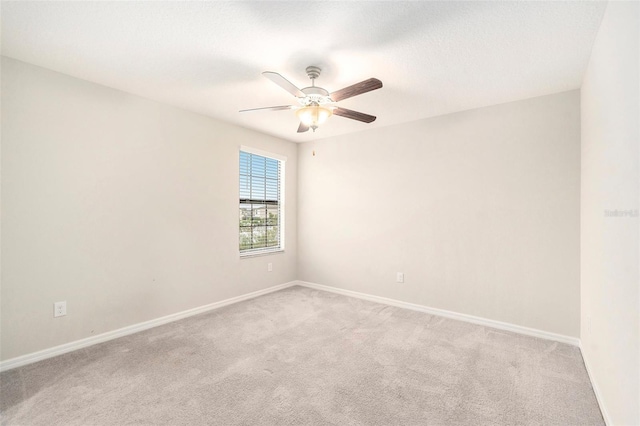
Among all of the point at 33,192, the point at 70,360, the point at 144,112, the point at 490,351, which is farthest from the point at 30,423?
the point at 490,351

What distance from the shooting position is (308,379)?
2117 millimetres

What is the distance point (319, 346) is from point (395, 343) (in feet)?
2.37

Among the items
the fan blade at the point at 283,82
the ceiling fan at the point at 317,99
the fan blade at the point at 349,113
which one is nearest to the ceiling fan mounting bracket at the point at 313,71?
the ceiling fan at the point at 317,99

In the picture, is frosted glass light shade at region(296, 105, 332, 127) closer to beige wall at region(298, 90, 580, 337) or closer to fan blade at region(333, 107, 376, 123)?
fan blade at region(333, 107, 376, 123)

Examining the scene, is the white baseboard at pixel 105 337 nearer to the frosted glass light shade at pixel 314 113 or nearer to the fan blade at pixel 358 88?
the frosted glass light shade at pixel 314 113

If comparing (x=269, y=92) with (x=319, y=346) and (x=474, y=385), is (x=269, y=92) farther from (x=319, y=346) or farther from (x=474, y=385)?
(x=474, y=385)

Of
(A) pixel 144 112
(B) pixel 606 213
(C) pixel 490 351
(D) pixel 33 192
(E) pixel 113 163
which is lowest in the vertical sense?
(C) pixel 490 351

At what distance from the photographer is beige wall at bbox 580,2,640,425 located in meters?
1.26

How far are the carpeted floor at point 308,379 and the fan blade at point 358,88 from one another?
→ 7.02 ft

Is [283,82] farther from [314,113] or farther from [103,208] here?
[103,208]

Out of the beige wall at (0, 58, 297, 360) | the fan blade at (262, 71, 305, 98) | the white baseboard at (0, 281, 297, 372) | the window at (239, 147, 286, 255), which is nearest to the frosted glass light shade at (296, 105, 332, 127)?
the fan blade at (262, 71, 305, 98)

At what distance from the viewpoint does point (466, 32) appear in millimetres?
1883

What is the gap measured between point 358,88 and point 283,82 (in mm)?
548

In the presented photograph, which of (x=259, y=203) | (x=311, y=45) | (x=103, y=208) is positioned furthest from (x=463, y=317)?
(x=103, y=208)
